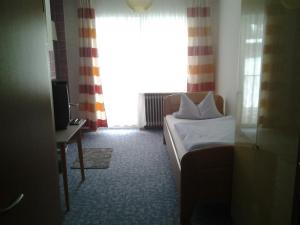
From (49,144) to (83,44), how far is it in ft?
12.0

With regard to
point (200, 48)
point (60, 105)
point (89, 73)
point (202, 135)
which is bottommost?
point (202, 135)

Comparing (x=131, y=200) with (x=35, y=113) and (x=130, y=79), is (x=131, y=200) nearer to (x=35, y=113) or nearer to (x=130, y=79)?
(x=35, y=113)

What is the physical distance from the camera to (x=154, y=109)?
4.93 metres

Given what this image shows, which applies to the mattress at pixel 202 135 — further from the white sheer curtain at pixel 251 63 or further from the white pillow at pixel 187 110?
the white sheer curtain at pixel 251 63

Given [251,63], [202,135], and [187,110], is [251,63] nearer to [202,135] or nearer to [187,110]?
[202,135]

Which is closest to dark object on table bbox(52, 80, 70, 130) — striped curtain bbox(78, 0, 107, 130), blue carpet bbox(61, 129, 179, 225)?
blue carpet bbox(61, 129, 179, 225)

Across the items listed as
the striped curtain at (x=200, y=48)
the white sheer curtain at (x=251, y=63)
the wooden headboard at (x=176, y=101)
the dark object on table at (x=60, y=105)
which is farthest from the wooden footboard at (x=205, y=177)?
the striped curtain at (x=200, y=48)

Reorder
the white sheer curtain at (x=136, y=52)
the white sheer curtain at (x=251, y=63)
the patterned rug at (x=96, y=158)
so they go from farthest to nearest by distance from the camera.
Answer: the white sheer curtain at (x=136, y=52) → the patterned rug at (x=96, y=158) → the white sheer curtain at (x=251, y=63)

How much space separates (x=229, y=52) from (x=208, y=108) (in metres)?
1.02

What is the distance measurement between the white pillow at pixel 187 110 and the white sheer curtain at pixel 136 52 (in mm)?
1062

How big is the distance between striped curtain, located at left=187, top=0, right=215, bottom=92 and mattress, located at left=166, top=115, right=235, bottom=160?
149cm

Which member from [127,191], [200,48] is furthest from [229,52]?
[127,191]

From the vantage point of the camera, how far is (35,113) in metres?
1.10

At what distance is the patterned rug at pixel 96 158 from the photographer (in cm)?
336
